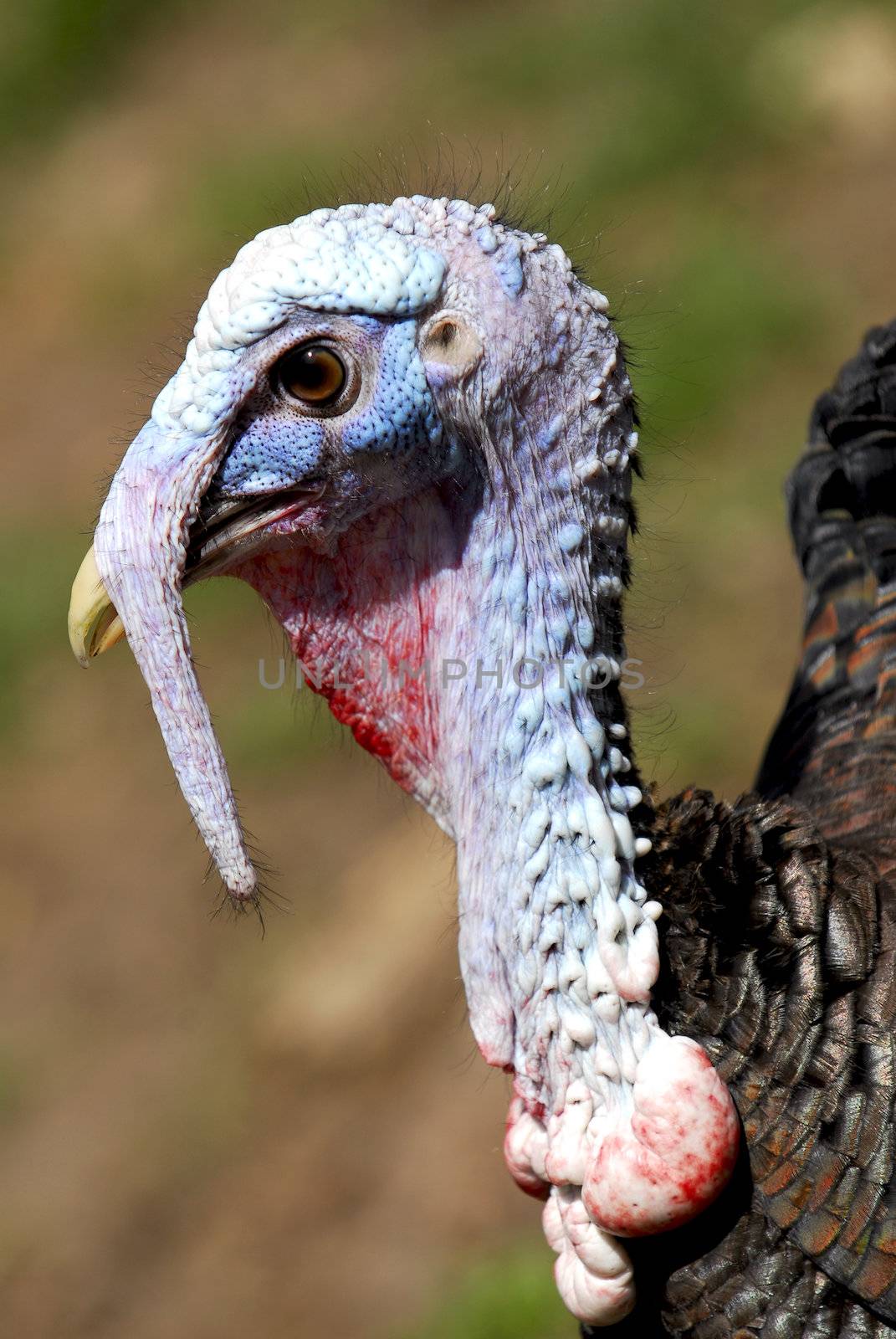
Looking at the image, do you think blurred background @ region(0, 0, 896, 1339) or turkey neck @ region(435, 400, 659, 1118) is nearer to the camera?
turkey neck @ region(435, 400, 659, 1118)

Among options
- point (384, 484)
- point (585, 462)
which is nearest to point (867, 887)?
point (585, 462)

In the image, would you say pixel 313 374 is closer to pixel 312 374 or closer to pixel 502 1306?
pixel 312 374

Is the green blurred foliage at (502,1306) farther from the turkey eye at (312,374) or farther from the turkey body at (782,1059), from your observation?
the turkey eye at (312,374)

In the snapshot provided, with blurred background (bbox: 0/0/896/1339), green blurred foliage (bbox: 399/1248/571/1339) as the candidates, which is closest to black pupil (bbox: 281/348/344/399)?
blurred background (bbox: 0/0/896/1339)

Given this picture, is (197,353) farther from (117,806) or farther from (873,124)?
(873,124)

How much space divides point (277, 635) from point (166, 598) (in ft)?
9.99

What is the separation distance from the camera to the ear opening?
196 cm

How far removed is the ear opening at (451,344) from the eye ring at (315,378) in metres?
0.10

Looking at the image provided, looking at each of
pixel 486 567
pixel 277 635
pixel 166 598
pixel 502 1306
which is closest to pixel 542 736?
pixel 486 567

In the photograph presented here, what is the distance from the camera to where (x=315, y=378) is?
193 centimetres

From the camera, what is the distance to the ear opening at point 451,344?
1.96 metres

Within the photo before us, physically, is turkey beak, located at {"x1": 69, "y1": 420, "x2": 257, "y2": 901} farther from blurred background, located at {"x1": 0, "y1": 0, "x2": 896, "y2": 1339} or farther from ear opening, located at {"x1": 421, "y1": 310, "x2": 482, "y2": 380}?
blurred background, located at {"x1": 0, "y1": 0, "x2": 896, "y2": 1339}

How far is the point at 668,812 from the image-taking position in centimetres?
220

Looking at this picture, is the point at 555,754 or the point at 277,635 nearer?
the point at 555,754
